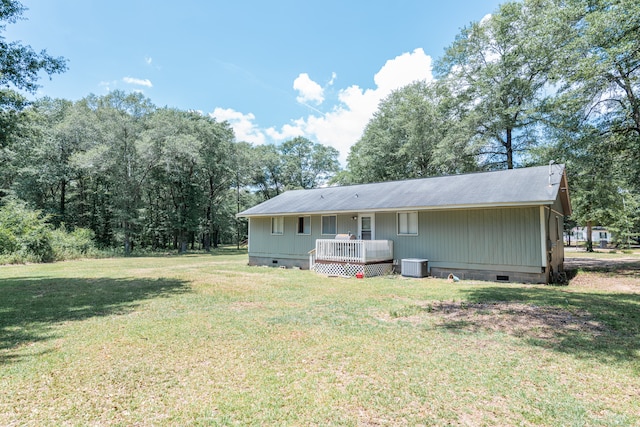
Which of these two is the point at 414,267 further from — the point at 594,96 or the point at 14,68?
the point at 14,68

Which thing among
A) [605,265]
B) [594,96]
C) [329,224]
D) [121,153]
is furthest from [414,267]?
[121,153]

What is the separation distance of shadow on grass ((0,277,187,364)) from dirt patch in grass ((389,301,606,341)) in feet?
20.3

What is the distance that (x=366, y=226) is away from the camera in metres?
14.7

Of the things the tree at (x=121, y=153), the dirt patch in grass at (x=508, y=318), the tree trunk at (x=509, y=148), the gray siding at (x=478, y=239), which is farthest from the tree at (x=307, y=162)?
the dirt patch in grass at (x=508, y=318)

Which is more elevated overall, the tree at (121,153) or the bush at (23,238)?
the tree at (121,153)

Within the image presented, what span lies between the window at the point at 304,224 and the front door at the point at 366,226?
2.85 meters

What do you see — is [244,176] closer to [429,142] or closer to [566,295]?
[429,142]

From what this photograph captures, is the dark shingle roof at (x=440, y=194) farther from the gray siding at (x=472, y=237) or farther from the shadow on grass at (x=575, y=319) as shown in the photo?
the shadow on grass at (x=575, y=319)

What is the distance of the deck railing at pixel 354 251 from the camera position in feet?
41.9

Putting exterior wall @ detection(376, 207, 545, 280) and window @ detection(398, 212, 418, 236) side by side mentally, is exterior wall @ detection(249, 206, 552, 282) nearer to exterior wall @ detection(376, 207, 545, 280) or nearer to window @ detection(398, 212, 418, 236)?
exterior wall @ detection(376, 207, 545, 280)

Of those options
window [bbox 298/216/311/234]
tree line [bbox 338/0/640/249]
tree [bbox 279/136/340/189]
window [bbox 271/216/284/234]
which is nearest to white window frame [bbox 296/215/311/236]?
window [bbox 298/216/311/234]

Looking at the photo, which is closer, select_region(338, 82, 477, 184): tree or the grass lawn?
the grass lawn

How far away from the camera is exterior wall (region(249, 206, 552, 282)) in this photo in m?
10.7

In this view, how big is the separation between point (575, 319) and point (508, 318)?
46.2 inches
